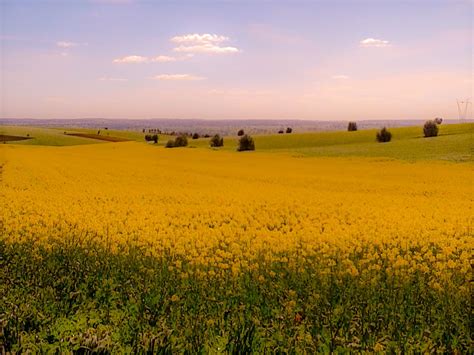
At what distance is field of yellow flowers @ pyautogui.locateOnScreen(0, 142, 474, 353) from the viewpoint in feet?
20.2

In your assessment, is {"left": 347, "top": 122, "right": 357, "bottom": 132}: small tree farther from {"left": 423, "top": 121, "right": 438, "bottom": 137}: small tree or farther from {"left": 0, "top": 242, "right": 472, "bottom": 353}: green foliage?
{"left": 0, "top": 242, "right": 472, "bottom": 353}: green foliage

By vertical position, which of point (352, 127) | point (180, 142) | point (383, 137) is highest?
point (352, 127)

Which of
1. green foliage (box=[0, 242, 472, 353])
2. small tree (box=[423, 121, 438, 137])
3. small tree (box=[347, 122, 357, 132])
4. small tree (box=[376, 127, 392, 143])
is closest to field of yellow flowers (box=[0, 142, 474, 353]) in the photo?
green foliage (box=[0, 242, 472, 353])

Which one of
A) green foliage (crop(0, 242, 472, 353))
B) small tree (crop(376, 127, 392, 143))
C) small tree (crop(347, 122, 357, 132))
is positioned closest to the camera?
green foliage (crop(0, 242, 472, 353))

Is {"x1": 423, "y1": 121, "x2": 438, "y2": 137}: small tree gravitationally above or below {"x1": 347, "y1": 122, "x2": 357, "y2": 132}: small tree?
below

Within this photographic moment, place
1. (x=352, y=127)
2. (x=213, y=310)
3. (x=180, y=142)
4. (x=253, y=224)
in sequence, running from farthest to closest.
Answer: (x=352, y=127) → (x=180, y=142) → (x=253, y=224) → (x=213, y=310)

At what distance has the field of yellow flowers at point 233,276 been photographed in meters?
6.16

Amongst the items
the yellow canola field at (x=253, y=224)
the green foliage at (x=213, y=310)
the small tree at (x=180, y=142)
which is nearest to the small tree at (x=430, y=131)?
the small tree at (x=180, y=142)

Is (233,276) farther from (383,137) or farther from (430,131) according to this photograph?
(430,131)

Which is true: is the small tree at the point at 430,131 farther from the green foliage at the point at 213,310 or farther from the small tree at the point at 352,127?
the green foliage at the point at 213,310

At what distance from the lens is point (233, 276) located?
8.16m

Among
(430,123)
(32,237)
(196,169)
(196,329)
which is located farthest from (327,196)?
(430,123)

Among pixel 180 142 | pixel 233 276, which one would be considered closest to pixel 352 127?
pixel 180 142

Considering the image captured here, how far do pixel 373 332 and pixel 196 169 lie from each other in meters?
28.0
